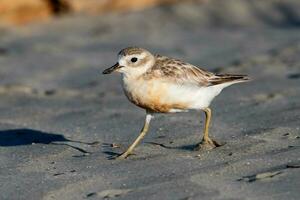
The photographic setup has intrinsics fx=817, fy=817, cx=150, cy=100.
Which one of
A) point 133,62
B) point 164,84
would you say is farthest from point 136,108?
point 164,84

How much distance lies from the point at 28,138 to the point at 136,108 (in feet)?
5.04

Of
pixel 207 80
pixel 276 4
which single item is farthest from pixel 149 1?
pixel 207 80

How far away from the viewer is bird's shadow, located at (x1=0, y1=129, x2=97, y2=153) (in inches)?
283

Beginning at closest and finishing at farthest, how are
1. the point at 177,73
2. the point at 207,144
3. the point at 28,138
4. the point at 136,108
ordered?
the point at 207,144 → the point at 177,73 → the point at 28,138 → the point at 136,108

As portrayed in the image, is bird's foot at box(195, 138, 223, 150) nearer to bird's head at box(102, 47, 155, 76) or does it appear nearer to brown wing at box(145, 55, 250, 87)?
brown wing at box(145, 55, 250, 87)

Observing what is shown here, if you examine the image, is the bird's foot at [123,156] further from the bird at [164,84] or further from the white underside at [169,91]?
the white underside at [169,91]

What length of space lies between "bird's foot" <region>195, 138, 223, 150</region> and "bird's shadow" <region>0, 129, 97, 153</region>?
106 centimetres

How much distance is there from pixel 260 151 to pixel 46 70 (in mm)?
5773

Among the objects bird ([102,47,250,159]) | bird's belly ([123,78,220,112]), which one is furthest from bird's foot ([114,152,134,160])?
bird's belly ([123,78,220,112])

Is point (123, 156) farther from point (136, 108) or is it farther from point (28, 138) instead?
point (136, 108)

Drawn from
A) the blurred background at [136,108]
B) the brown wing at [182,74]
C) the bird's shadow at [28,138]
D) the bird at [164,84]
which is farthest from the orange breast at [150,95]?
the bird's shadow at [28,138]

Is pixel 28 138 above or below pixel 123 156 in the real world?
below

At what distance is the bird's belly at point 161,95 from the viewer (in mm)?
6398

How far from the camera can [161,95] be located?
6.42m
